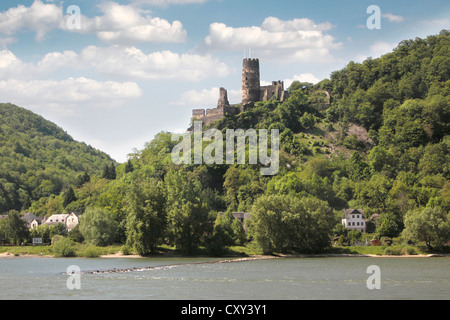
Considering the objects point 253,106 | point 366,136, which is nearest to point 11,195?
point 253,106

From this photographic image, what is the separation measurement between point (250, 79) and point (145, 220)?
71873 mm

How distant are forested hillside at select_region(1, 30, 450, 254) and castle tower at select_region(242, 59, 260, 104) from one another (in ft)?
17.4

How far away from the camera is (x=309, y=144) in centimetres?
13012

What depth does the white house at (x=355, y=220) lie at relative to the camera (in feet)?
321

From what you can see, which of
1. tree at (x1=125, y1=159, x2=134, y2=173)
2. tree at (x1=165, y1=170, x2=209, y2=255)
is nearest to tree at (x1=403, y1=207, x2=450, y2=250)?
tree at (x1=165, y1=170, x2=209, y2=255)

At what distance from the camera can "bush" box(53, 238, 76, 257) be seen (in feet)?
277

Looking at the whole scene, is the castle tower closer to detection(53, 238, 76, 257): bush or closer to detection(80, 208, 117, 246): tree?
detection(80, 208, 117, 246): tree

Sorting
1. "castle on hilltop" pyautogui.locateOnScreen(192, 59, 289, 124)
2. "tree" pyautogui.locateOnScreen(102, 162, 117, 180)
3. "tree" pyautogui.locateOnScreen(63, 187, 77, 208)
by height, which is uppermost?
"castle on hilltop" pyautogui.locateOnScreen(192, 59, 289, 124)

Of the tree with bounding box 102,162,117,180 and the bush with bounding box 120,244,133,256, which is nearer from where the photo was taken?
the bush with bounding box 120,244,133,256

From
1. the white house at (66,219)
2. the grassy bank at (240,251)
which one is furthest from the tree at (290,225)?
the white house at (66,219)

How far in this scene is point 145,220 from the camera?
79562 mm

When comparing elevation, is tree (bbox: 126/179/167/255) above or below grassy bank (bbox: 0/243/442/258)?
above
